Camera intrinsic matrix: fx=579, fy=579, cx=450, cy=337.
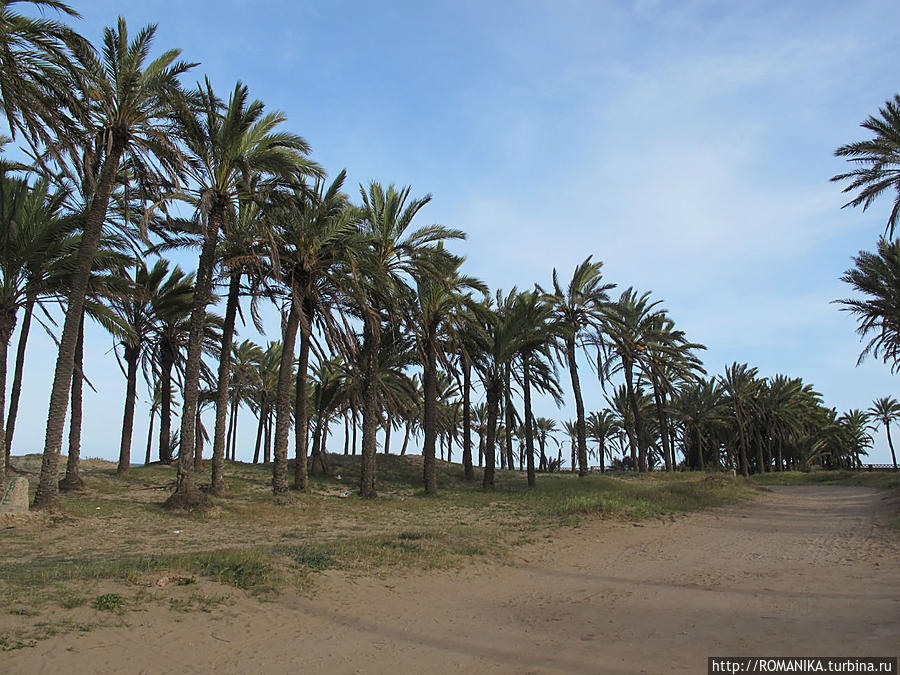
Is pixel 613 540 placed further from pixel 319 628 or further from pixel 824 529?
pixel 319 628

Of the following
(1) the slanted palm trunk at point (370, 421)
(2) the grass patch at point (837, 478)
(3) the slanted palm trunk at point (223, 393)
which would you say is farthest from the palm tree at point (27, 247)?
(2) the grass patch at point (837, 478)

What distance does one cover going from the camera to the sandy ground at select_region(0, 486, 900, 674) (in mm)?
5488

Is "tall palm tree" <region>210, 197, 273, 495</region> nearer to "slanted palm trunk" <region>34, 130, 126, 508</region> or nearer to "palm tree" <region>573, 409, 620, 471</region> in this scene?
"slanted palm trunk" <region>34, 130, 126, 508</region>

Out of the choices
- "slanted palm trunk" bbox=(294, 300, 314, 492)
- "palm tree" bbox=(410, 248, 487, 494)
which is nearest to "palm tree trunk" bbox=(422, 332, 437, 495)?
"palm tree" bbox=(410, 248, 487, 494)

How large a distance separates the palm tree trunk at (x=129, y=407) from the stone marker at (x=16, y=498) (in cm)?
1150

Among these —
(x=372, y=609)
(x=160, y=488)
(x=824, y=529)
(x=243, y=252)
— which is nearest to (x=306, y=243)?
(x=243, y=252)

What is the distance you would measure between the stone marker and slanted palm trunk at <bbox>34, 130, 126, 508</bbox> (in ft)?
2.44

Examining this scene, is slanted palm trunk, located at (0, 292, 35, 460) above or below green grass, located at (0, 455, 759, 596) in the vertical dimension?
above

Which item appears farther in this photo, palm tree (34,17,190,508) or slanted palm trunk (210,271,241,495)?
slanted palm trunk (210,271,241,495)

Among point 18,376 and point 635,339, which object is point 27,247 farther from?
point 635,339

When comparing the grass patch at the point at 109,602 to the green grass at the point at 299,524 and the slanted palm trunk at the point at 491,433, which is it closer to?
the green grass at the point at 299,524

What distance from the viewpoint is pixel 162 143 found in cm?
1540

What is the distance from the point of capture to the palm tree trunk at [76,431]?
1845 centimetres

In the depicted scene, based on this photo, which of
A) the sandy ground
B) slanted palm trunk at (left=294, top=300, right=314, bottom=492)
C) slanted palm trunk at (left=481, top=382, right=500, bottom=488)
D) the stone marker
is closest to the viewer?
the sandy ground
